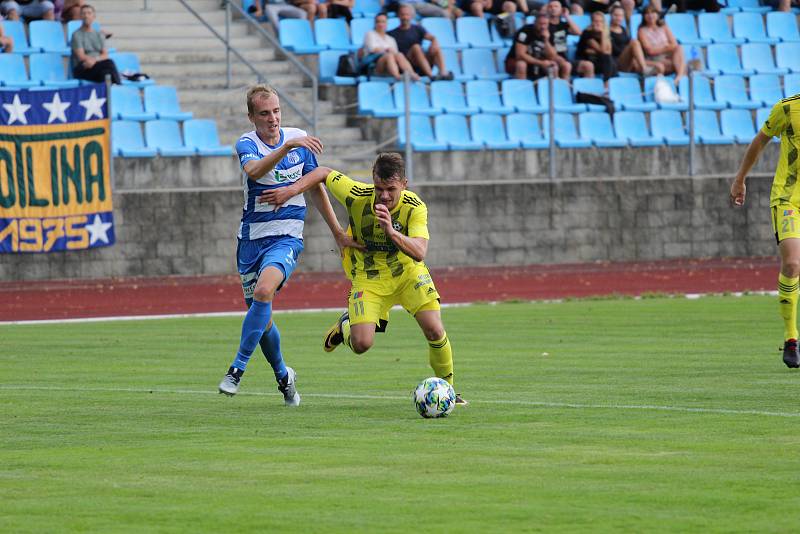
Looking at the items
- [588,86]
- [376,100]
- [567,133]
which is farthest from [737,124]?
[376,100]

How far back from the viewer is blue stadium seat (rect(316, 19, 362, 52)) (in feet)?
90.0

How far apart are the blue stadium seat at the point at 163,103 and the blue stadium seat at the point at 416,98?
3539mm

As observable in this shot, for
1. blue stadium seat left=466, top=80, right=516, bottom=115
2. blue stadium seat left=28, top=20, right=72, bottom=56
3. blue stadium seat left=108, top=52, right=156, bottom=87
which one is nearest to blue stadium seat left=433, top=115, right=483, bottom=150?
blue stadium seat left=466, top=80, right=516, bottom=115

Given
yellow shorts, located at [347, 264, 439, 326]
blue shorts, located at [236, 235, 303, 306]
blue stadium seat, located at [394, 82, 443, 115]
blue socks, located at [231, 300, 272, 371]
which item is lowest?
blue socks, located at [231, 300, 272, 371]

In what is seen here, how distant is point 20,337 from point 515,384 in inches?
271

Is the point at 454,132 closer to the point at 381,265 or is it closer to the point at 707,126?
the point at 707,126

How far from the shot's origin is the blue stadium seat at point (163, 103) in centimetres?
2473

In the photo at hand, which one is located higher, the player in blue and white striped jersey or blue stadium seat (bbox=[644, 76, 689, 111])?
blue stadium seat (bbox=[644, 76, 689, 111])

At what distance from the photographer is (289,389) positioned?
412 inches

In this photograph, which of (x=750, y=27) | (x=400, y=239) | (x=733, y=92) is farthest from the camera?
(x=750, y=27)

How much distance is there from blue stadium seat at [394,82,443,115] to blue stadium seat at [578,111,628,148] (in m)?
2.60

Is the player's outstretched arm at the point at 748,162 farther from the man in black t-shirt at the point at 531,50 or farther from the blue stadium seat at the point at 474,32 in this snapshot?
the blue stadium seat at the point at 474,32

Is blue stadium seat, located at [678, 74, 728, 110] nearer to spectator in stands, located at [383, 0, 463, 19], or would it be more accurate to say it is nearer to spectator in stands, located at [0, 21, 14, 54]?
spectator in stands, located at [383, 0, 463, 19]

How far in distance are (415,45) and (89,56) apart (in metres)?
5.65
